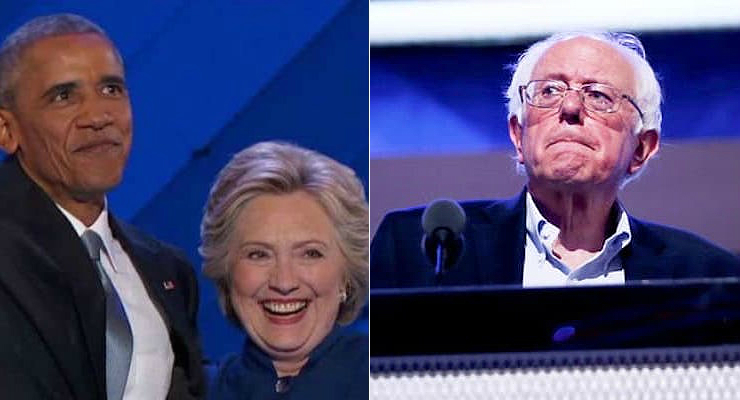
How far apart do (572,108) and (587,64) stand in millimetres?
114

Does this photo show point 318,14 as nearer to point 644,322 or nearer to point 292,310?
point 292,310

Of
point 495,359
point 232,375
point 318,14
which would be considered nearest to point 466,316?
point 495,359

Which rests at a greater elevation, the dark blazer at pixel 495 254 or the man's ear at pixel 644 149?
the man's ear at pixel 644 149

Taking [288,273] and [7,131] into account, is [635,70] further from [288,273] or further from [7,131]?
[7,131]

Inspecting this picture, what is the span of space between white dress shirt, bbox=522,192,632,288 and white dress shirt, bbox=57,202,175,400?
2.93 ft

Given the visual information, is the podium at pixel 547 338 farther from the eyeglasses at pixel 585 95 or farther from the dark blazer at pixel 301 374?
the eyeglasses at pixel 585 95

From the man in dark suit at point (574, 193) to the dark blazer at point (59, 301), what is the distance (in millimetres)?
501

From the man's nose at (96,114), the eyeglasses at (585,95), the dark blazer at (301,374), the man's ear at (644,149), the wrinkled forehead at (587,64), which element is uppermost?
the wrinkled forehead at (587,64)

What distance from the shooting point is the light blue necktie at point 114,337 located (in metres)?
3.27

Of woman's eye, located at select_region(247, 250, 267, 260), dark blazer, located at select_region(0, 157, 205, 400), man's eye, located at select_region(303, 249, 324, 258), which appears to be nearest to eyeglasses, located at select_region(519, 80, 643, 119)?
man's eye, located at select_region(303, 249, 324, 258)

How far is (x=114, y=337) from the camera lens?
328cm

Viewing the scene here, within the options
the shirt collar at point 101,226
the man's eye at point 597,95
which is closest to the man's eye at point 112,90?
the shirt collar at point 101,226

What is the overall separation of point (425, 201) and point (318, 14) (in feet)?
1.71

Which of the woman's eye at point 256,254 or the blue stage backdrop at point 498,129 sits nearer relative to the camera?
the blue stage backdrop at point 498,129
